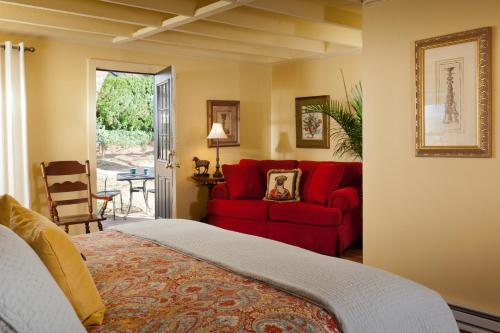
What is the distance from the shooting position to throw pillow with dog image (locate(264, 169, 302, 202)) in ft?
18.0

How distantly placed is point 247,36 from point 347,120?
144 cm

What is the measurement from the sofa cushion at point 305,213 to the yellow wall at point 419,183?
100 cm

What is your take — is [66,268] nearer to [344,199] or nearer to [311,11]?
[311,11]

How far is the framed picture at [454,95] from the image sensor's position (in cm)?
304

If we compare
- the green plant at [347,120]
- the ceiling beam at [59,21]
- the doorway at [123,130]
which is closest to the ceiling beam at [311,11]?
the green plant at [347,120]

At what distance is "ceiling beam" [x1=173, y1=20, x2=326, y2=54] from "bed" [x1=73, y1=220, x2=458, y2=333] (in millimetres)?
2870

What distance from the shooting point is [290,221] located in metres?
5.15

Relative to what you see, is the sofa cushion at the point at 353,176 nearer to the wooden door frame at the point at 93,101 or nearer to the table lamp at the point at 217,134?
the table lamp at the point at 217,134

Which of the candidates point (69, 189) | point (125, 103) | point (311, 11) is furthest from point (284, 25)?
point (125, 103)

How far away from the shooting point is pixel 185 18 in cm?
415

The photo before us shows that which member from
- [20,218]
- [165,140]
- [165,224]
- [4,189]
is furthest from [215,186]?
[20,218]

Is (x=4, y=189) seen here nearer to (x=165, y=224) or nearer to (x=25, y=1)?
(x=25, y=1)

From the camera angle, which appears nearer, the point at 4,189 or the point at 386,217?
the point at 386,217

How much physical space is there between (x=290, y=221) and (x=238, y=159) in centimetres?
176
